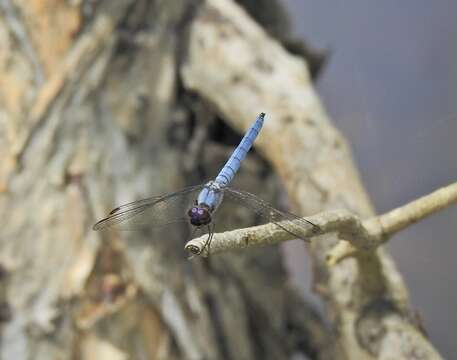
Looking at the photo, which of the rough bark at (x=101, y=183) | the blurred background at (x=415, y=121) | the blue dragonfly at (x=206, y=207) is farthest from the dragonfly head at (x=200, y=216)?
the rough bark at (x=101, y=183)

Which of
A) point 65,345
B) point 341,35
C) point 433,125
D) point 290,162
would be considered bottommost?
point 433,125

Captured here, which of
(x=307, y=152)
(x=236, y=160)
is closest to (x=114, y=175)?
(x=307, y=152)

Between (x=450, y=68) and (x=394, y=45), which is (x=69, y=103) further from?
(x=450, y=68)

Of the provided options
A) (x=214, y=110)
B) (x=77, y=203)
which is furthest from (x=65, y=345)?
(x=214, y=110)

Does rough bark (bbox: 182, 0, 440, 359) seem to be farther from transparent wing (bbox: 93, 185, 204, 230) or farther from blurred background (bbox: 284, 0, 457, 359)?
transparent wing (bbox: 93, 185, 204, 230)

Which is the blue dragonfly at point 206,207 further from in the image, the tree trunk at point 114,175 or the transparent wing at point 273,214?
the tree trunk at point 114,175

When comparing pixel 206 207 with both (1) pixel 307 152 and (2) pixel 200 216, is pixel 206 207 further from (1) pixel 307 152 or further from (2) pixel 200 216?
(1) pixel 307 152
